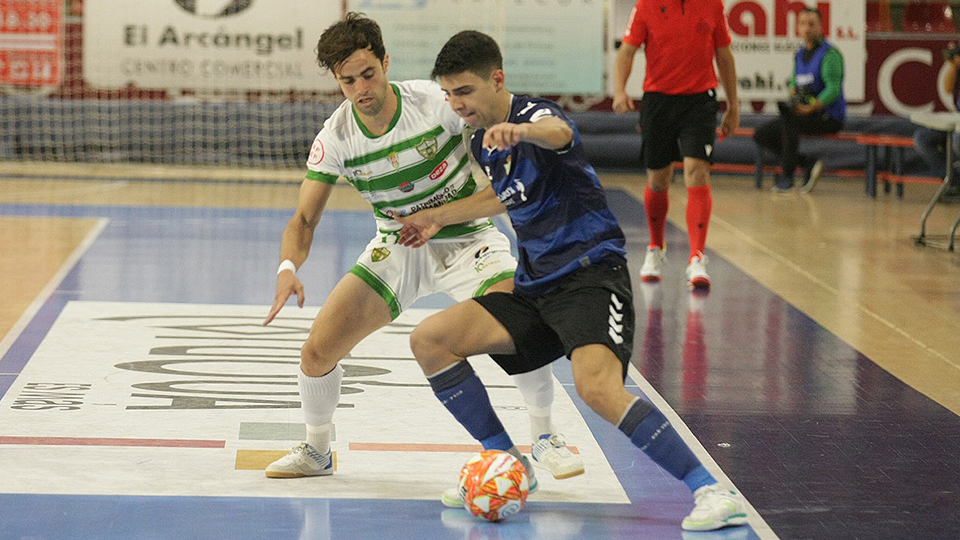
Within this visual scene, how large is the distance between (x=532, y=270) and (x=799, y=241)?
7.09 metres

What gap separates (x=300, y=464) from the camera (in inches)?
169

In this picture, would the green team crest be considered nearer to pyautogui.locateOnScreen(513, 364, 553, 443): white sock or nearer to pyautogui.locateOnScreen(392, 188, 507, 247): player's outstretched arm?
pyautogui.locateOnScreen(392, 188, 507, 247): player's outstretched arm

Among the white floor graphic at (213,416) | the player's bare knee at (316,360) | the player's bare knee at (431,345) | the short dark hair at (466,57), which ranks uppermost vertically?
the short dark hair at (466,57)

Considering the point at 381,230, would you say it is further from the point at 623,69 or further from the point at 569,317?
the point at 623,69

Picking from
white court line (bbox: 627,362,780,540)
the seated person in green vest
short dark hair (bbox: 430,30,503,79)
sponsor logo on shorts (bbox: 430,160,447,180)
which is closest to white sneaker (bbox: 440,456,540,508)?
white court line (bbox: 627,362,780,540)

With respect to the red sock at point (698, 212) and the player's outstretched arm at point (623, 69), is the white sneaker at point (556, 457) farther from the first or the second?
the player's outstretched arm at point (623, 69)

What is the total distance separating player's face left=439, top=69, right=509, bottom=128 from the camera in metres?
4.01

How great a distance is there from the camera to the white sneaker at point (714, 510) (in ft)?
12.4

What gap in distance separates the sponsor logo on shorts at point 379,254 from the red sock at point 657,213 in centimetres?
443

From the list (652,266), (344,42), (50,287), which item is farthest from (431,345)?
(652,266)

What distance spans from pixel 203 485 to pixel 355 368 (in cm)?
189

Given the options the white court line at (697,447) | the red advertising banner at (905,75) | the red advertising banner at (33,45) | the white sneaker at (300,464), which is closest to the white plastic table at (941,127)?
the white court line at (697,447)

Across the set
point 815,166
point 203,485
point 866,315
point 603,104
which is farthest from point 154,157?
point 203,485

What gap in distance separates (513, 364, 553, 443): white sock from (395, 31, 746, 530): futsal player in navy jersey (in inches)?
5.5
